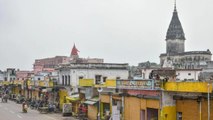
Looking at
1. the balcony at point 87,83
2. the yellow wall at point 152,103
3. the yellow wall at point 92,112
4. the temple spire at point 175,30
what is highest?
the temple spire at point 175,30

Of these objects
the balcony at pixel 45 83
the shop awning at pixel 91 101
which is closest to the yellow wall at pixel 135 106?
the shop awning at pixel 91 101

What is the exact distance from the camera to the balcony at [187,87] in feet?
70.3

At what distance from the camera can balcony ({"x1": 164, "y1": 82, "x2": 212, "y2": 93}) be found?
843 inches

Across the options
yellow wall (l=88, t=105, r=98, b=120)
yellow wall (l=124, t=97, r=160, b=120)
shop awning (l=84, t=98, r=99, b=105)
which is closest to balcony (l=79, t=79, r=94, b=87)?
shop awning (l=84, t=98, r=99, b=105)

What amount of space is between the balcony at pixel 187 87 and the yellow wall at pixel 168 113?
4.77ft

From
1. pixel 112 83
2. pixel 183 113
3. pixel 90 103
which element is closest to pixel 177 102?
pixel 183 113

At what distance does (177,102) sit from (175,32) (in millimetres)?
82803

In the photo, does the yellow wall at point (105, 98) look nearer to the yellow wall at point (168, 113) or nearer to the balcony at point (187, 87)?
the yellow wall at point (168, 113)

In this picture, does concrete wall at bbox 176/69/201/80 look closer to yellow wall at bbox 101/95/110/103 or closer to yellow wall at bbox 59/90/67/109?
yellow wall at bbox 59/90/67/109

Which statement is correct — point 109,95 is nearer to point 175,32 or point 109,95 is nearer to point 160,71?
point 160,71

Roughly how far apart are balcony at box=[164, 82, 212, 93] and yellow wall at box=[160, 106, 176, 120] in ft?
4.77

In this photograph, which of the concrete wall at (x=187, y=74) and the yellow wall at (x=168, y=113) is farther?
the concrete wall at (x=187, y=74)

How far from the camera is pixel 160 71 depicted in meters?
27.1

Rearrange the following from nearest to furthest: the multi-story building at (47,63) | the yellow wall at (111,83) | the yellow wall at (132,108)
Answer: the yellow wall at (132,108) → the yellow wall at (111,83) → the multi-story building at (47,63)
